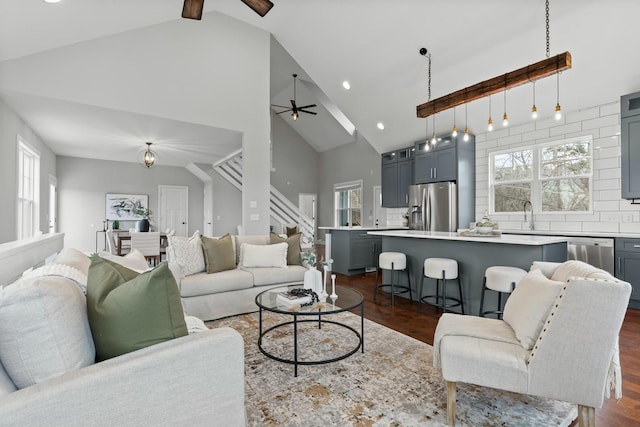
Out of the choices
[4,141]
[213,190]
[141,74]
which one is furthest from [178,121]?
[213,190]

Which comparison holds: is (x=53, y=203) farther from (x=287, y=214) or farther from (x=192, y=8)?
(x=192, y=8)

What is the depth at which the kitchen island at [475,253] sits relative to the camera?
3.08 meters

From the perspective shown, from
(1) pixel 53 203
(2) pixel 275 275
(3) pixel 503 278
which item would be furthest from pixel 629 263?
(1) pixel 53 203

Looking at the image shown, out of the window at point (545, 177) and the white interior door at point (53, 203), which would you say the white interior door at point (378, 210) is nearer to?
the window at point (545, 177)

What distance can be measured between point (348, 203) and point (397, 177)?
3.10 metres

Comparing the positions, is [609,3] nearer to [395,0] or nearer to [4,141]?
[395,0]

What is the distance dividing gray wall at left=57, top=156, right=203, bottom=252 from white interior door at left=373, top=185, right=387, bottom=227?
233 inches

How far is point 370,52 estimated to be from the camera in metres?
5.29

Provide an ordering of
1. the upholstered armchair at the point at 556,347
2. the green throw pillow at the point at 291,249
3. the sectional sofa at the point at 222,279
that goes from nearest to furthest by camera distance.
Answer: the upholstered armchair at the point at 556,347, the sectional sofa at the point at 222,279, the green throw pillow at the point at 291,249

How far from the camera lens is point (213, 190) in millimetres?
8883

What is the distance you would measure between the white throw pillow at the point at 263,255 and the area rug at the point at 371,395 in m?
1.18

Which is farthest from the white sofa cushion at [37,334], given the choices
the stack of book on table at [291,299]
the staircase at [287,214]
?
the staircase at [287,214]

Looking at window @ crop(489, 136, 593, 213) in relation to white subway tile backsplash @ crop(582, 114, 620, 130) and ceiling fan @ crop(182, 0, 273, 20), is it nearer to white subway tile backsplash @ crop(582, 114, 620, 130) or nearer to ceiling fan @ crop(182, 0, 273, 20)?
white subway tile backsplash @ crop(582, 114, 620, 130)

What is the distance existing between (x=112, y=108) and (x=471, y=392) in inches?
210
